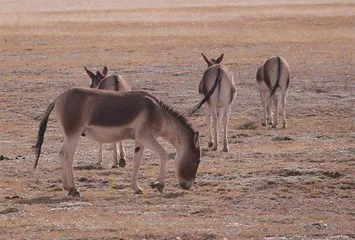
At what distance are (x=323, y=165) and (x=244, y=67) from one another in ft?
67.8

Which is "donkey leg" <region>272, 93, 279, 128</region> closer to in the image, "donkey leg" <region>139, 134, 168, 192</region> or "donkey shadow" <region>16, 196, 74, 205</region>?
"donkey leg" <region>139, 134, 168, 192</region>

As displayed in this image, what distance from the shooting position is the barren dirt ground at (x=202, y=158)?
→ 12.6 meters

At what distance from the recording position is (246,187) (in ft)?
51.6

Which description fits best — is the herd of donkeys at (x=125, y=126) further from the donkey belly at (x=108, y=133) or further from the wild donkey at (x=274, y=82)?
the wild donkey at (x=274, y=82)

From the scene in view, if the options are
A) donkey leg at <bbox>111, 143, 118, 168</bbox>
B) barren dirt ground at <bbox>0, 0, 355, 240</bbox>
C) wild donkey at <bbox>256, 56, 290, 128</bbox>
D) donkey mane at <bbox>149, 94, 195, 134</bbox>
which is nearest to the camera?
barren dirt ground at <bbox>0, 0, 355, 240</bbox>

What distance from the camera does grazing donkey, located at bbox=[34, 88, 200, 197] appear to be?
14719 mm

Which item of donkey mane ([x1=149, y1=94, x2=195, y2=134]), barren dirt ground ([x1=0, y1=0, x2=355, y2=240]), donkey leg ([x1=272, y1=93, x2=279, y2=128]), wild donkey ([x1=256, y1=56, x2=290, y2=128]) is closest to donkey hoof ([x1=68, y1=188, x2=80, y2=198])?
barren dirt ground ([x1=0, y1=0, x2=355, y2=240])

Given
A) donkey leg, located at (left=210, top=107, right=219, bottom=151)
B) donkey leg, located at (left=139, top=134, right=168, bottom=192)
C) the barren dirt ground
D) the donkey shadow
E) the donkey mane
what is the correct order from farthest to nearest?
1. donkey leg, located at (left=210, top=107, right=219, bottom=151)
2. the donkey mane
3. donkey leg, located at (left=139, top=134, right=168, bottom=192)
4. the donkey shadow
5. the barren dirt ground

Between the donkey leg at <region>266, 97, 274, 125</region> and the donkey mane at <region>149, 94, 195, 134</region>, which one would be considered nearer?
the donkey mane at <region>149, 94, 195, 134</region>

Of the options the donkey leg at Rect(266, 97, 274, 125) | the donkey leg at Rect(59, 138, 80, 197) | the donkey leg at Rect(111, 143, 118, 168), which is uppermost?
the donkey leg at Rect(59, 138, 80, 197)

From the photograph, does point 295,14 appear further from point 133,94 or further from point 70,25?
point 133,94

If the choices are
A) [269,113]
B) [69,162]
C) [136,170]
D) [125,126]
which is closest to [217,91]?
[269,113]

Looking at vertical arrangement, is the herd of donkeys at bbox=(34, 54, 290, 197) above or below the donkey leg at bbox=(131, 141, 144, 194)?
above

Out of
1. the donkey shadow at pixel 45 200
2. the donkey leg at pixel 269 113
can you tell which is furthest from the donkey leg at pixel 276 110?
the donkey shadow at pixel 45 200
